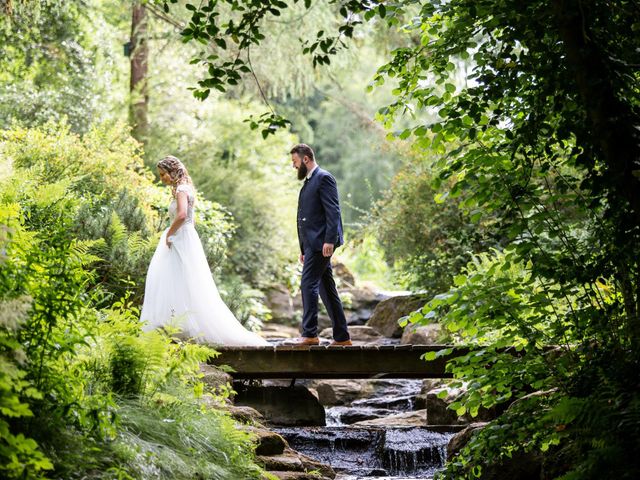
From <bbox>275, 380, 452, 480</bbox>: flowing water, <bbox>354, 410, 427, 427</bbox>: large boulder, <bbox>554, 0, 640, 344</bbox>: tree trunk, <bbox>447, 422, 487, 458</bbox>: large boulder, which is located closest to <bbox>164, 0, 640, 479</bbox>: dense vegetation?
<bbox>554, 0, 640, 344</bbox>: tree trunk

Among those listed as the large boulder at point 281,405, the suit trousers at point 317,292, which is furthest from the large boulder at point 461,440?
the large boulder at point 281,405

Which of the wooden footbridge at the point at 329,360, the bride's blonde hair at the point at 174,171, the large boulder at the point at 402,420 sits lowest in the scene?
the large boulder at the point at 402,420

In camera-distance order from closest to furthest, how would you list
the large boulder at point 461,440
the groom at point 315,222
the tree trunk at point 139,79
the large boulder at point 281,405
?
the large boulder at point 461,440
the groom at point 315,222
the large boulder at point 281,405
the tree trunk at point 139,79

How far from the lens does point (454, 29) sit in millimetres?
5141

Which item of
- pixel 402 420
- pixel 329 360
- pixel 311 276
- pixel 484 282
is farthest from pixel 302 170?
pixel 484 282

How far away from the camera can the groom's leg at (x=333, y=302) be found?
376 inches

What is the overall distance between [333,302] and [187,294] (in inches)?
64.7

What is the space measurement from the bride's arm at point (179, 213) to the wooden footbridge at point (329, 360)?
146cm

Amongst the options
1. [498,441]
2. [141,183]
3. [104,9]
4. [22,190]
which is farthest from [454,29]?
[104,9]

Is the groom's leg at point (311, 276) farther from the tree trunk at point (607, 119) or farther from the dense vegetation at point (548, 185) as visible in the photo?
the tree trunk at point (607, 119)

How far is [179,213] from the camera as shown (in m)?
9.77

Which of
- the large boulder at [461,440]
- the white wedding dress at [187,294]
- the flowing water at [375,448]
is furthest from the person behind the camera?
the white wedding dress at [187,294]

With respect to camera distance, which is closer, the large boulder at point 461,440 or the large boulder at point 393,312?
the large boulder at point 461,440

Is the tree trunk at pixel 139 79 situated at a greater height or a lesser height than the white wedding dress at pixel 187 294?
greater
